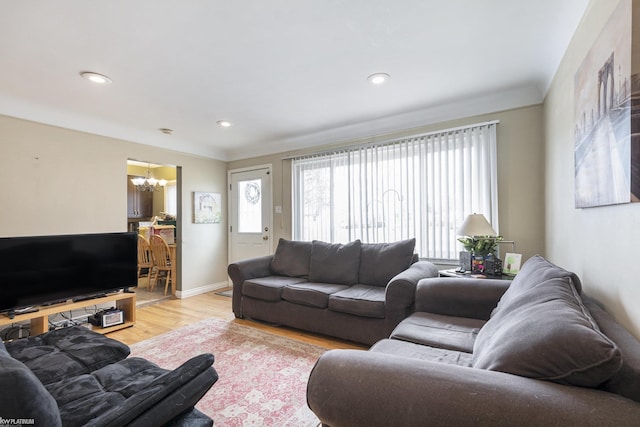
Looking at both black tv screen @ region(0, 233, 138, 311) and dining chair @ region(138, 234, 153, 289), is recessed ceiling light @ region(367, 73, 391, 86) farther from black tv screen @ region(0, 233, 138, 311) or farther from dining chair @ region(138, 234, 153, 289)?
dining chair @ region(138, 234, 153, 289)

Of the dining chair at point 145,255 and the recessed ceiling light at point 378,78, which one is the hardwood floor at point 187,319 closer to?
the dining chair at point 145,255

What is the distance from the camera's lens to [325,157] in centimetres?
416

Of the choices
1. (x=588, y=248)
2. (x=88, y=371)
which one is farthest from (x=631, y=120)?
(x=88, y=371)

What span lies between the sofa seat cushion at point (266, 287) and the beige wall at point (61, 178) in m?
1.88

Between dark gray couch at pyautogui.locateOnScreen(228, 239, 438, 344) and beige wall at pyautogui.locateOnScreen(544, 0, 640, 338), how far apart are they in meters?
1.08

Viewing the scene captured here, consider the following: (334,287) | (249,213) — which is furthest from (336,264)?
(249,213)

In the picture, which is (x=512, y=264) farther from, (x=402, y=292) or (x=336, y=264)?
(x=336, y=264)

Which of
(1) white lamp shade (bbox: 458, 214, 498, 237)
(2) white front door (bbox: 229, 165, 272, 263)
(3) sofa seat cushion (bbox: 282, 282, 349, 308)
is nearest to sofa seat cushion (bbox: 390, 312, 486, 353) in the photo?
(1) white lamp shade (bbox: 458, 214, 498, 237)

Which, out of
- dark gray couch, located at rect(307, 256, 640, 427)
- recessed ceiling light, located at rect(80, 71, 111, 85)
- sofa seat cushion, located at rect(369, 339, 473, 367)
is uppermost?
recessed ceiling light, located at rect(80, 71, 111, 85)

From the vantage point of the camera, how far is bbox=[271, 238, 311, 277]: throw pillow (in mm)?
3641

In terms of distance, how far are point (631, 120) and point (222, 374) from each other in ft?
8.82

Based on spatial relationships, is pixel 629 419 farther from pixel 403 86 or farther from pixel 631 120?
pixel 403 86

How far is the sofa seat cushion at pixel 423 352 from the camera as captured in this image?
1427 millimetres

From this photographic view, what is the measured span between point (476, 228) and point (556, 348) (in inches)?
76.1
